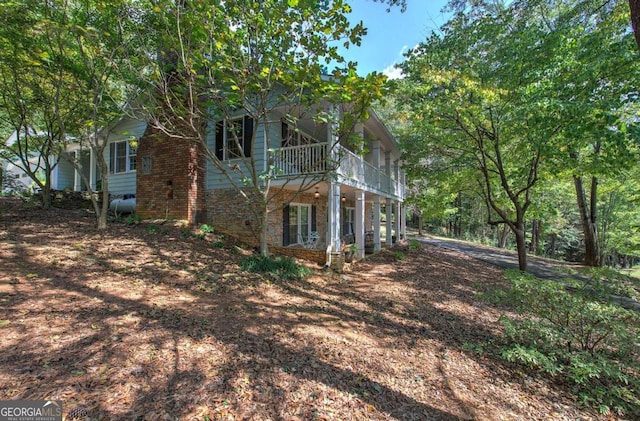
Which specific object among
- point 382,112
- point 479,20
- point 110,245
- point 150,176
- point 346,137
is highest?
point 382,112

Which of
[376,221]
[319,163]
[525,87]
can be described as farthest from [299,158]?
[525,87]

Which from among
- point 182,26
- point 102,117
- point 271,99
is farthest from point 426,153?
point 102,117

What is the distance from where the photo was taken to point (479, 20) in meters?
9.02

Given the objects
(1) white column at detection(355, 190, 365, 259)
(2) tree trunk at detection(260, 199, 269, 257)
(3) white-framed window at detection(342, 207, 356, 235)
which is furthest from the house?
(3) white-framed window at detection(342, 207, 356, 235)

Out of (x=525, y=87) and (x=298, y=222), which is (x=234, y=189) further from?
(x=525, y=87)

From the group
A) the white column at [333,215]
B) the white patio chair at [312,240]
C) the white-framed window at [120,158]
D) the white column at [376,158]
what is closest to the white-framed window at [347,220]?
the white column at [376,158]

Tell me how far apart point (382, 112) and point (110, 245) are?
28402mm

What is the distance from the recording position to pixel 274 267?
24.1 ft

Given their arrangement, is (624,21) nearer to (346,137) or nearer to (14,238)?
(346,137)

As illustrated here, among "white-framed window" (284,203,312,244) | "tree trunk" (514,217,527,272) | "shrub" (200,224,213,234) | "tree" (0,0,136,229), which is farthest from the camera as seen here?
"white-framed window" (284,203,312,244)

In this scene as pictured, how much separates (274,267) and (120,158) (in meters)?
10.4

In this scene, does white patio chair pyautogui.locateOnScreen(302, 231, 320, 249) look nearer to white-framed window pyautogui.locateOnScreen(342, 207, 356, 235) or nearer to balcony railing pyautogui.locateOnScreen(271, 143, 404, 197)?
balcony railing pyautogui.locateOnScreen(271, 143, 404, 197)

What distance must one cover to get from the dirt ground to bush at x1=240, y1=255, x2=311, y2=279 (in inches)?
18.2

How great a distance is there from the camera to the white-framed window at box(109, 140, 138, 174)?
12.8 metres
